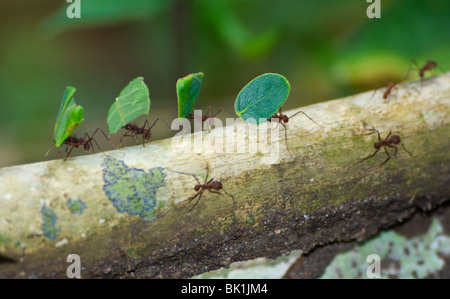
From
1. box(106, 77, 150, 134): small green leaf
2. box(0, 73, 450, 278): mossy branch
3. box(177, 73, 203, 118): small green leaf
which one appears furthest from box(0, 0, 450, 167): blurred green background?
box(106, 77, 150, 134): small green leaf

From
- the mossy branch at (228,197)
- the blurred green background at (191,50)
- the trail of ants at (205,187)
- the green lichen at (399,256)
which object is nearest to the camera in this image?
the mossy branch at (228,197)

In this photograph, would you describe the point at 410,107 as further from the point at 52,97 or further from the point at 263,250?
the point at 52,97

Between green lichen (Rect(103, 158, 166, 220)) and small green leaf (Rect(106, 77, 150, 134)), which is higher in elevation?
small green leaf (Rect(106, 77, 150, 134))

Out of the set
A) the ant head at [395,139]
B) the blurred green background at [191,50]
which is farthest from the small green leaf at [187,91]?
the blurred green background at [191,50]

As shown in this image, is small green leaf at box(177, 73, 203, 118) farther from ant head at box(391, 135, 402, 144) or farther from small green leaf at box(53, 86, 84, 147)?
ant head at box(391, 135, 402, 144)

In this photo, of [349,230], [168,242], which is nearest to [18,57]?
[168,242]

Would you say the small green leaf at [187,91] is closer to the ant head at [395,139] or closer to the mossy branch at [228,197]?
the mossy branch at [228,197]
